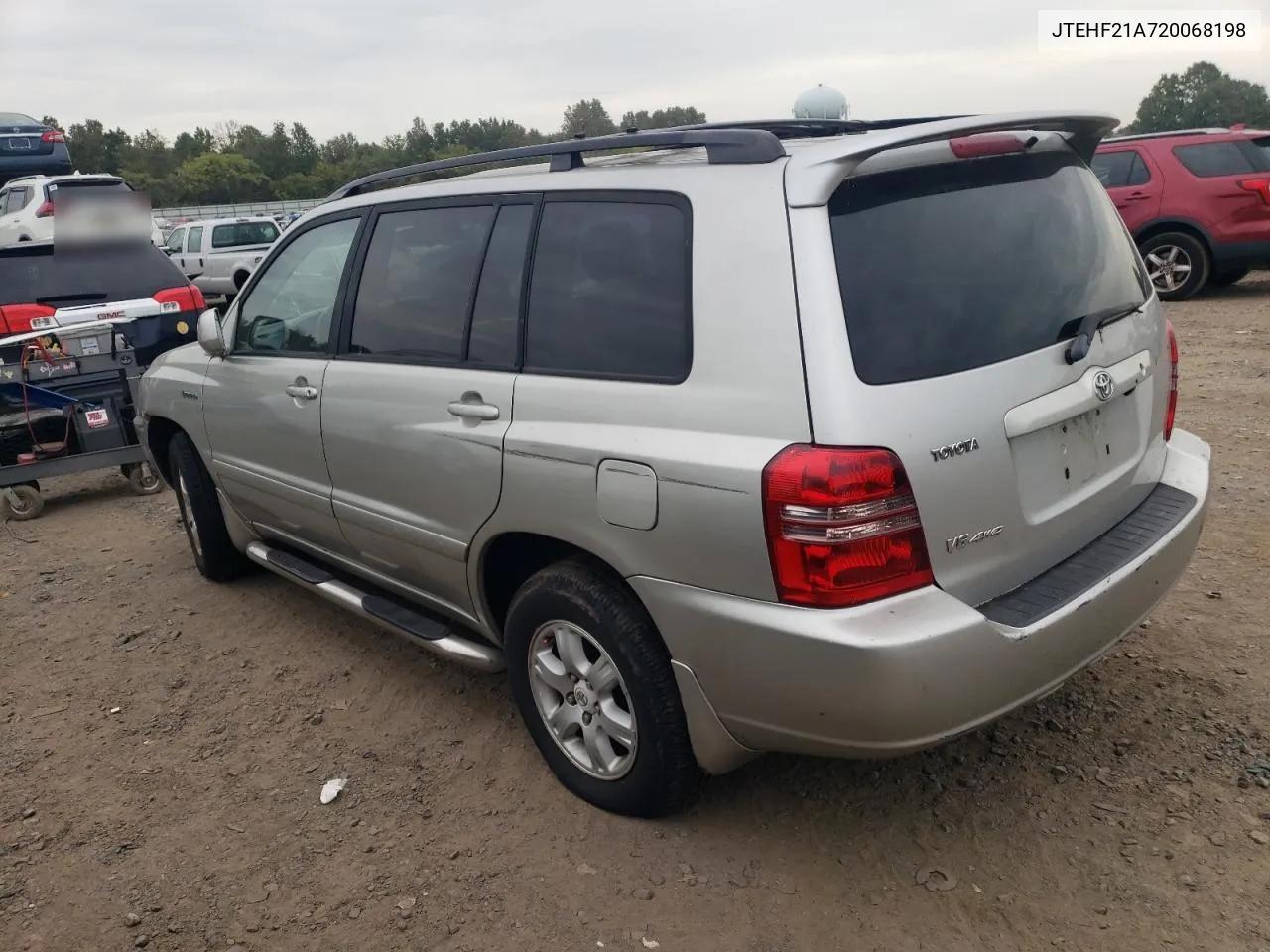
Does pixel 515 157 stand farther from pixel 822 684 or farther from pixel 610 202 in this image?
pixel 822 684

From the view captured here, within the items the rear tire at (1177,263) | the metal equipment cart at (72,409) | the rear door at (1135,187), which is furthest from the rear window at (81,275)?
the rear tire at (1177,263)

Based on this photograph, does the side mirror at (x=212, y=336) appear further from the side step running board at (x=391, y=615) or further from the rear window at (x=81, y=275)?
the rear window at (x=81, y=275)

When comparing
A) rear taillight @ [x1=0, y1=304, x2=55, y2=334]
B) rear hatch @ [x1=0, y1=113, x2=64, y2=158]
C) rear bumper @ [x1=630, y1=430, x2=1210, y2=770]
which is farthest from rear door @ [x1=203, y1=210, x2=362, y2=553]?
rear hatch @ [x1=0, y1=113, x2=64, y2=158]

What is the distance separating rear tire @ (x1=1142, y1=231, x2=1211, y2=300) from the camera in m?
10.2

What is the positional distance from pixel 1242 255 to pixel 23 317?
10.8m

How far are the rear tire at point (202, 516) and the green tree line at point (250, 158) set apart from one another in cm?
5525

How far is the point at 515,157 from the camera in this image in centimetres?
309

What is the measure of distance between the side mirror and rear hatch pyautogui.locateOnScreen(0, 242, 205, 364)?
3369 millimetres

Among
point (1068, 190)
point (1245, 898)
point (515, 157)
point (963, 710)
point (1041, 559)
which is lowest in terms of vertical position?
point (1245, 898)

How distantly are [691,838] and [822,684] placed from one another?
840 millimetres

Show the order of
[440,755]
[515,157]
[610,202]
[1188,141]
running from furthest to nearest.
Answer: [1188,141], [440,755], [515,157], [610,202]

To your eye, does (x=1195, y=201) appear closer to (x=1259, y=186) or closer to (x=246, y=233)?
(x=1259, y=186)

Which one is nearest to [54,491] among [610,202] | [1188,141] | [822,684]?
[610,202]

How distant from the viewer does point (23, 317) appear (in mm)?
7180
